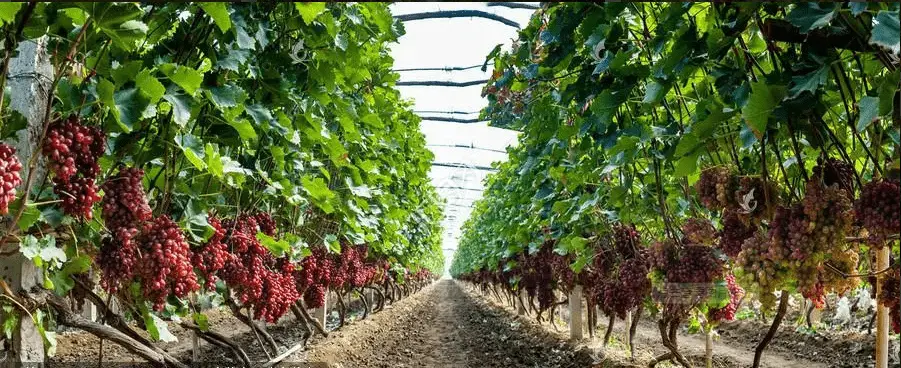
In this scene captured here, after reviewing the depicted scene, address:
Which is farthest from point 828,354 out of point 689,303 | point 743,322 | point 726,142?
point 726,142

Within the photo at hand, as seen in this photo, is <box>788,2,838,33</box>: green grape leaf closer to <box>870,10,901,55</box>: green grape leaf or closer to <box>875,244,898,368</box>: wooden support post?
<box>870,10,901,55</box>: green grape leaf

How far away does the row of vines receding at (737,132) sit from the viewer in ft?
7.11

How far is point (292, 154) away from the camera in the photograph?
16.0 feet

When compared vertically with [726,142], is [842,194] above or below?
below

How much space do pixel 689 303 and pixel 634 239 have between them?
1.49m

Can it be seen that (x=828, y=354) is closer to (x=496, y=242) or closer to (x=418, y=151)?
(x=496, y=242)

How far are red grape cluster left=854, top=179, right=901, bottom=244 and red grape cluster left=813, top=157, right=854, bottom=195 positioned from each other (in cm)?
51

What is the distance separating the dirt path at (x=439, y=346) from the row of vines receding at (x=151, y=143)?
3.78 metres

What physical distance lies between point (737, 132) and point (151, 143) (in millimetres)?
2562

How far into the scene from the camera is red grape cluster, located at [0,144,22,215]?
1758 millimetres

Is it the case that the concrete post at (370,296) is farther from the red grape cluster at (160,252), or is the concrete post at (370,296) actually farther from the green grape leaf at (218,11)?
the green grape leaf at (218,11)

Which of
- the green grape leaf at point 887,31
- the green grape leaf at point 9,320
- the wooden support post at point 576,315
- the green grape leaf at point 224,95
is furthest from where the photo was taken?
the wooden support post at point 576,315

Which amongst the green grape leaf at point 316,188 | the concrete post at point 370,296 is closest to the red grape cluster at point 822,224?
the green grape leaf at point 316,188

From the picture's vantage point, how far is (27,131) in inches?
107
